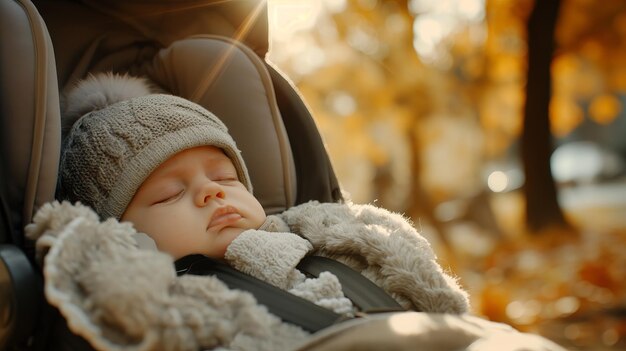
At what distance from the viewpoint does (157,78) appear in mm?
2133

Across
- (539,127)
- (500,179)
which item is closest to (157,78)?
(539,127)

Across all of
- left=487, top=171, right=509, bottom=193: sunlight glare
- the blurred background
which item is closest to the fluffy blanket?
the blurred background

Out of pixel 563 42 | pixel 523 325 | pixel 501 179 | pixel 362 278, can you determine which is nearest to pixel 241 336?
pixel 362 278

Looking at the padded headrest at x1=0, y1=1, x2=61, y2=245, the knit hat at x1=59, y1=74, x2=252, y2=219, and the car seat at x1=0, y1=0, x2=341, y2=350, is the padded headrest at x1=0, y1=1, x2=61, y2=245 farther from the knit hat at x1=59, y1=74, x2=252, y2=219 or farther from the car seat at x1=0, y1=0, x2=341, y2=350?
the knit hat at x1=59, y1=74, x2=252, y2=219

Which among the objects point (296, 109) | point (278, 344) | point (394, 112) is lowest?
point (278, 344)

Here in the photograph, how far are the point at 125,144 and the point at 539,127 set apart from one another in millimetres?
6079

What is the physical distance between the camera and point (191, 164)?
1.64 metres

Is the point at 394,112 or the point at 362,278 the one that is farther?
the point at 394,112

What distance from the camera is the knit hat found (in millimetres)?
1601

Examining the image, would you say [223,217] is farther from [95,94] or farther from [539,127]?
[539,127]

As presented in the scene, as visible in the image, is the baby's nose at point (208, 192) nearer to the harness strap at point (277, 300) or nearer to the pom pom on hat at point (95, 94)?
the harness strap at point (277, 300)

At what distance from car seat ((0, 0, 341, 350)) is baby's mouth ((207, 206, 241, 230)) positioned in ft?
1.17

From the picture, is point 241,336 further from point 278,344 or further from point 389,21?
point 389,21

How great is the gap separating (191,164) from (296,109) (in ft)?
1.99
